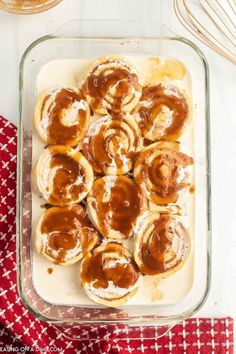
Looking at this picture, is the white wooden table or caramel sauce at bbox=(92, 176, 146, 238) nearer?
caramel sauce at bbox=(92, 176, 146, 238)

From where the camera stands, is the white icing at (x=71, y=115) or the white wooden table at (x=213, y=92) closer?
the white icing at (x=71, y=115)

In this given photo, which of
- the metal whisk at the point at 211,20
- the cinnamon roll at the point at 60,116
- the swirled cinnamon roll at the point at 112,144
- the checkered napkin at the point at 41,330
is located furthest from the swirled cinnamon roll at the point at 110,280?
the metal whisk at the point at 211,20

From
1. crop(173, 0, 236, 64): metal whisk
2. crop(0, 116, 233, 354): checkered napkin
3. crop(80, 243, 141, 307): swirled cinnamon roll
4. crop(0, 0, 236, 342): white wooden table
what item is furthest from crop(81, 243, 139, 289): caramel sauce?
crop(173, 0, 236, 64): metal whisk

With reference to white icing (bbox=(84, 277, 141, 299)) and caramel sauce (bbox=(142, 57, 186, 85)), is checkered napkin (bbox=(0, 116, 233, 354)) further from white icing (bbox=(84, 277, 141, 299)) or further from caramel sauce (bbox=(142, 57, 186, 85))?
caramel sauce (bbox=(142, 57, 186, 85))

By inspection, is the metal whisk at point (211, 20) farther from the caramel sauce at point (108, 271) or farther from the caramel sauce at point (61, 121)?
the caramel sauce at point (108, 271)

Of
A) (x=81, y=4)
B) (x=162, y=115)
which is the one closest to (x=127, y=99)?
(x=162, y=115)

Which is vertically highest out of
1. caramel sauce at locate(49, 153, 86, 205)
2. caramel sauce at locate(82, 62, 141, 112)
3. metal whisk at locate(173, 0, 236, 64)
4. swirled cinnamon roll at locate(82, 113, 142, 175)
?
metal whisk at locate(173, 0, 236, 64)

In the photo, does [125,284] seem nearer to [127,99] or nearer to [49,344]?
[49,344]
